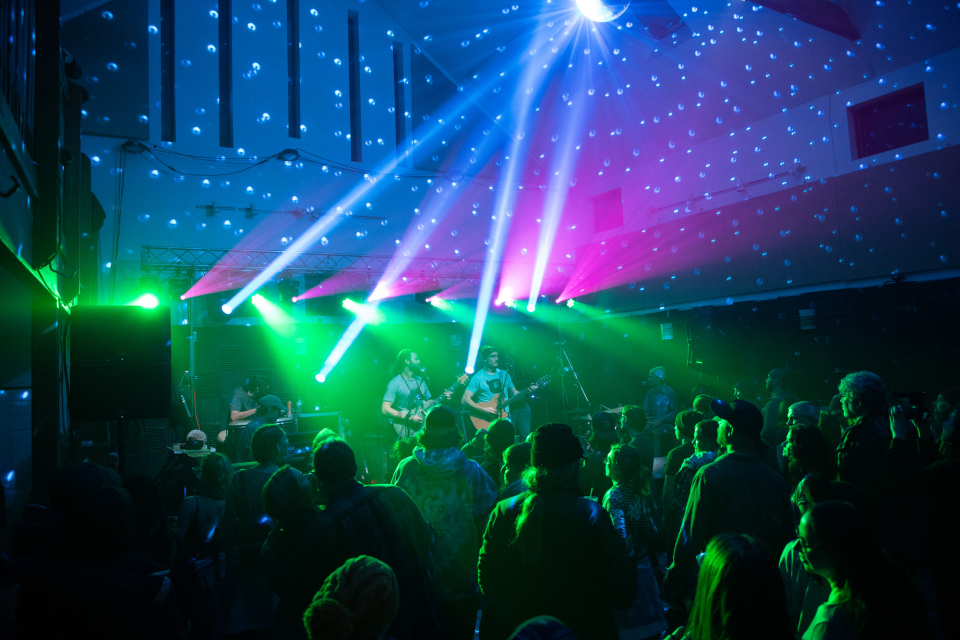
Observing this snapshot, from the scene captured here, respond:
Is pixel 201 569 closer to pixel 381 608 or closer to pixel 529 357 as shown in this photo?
pixel 381 608

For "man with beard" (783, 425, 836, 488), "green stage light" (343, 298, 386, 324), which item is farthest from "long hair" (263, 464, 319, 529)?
"green stage light" (343, 298, 386, 324)

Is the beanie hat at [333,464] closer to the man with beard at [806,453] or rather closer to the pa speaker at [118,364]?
the man with beard at [806,453]

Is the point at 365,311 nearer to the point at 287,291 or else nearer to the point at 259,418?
the point at 287,291

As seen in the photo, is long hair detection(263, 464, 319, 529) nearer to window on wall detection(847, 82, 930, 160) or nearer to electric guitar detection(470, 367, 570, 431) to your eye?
electric guitar detection(470, 367, 570, 431)

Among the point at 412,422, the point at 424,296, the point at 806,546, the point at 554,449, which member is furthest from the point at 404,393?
the point at 806,546

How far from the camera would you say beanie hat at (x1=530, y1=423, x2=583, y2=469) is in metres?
1.79

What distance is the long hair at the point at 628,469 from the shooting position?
8.09ft

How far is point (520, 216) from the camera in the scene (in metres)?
11.0

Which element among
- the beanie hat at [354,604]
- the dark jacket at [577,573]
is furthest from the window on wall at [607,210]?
the beanie hat at [354,604]

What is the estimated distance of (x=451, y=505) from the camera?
2564 mm

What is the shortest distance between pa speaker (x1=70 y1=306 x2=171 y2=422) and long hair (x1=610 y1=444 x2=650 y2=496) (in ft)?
10.3

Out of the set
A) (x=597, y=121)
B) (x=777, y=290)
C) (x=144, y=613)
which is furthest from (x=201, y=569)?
(x=597, y=121)

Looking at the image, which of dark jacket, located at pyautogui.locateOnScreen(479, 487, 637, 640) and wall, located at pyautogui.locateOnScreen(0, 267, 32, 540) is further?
wall, located at pyautogui.locateOnScreen(0, 267, 32, 540)

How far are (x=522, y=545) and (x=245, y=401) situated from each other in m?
6.29
